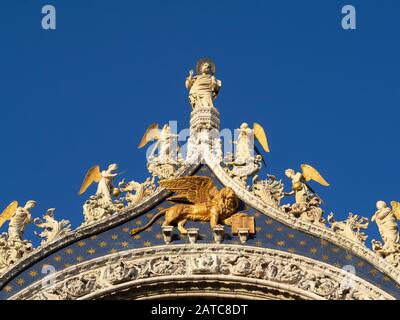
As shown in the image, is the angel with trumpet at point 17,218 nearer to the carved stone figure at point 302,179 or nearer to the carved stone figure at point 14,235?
the carved stone figure at point 14,235

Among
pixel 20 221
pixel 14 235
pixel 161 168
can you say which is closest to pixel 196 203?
pixel 161 168

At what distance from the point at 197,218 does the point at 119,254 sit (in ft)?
4.19

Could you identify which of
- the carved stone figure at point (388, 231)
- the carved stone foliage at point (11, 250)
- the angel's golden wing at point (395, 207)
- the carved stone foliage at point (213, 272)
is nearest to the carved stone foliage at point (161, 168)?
the carved stone foliage at point (213, 272)

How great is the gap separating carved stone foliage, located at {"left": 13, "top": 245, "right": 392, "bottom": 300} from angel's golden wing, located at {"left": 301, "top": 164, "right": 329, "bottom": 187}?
1.75 metres

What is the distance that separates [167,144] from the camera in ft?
79.9

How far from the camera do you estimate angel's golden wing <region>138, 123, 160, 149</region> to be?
24.6 meters

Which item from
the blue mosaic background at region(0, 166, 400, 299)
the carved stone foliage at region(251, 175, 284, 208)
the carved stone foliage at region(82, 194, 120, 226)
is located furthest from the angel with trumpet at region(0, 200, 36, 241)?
the carved stone foliage at region(251, 175, 284, 208)

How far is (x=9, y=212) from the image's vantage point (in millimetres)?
23297

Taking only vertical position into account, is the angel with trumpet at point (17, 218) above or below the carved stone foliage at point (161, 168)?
below

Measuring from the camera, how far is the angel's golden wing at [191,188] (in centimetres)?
2342

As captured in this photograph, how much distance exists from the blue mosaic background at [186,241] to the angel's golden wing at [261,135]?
1.55m

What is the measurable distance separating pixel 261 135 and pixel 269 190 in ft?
4.38

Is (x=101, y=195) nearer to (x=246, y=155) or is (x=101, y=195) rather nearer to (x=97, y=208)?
(x=97, y=208)
